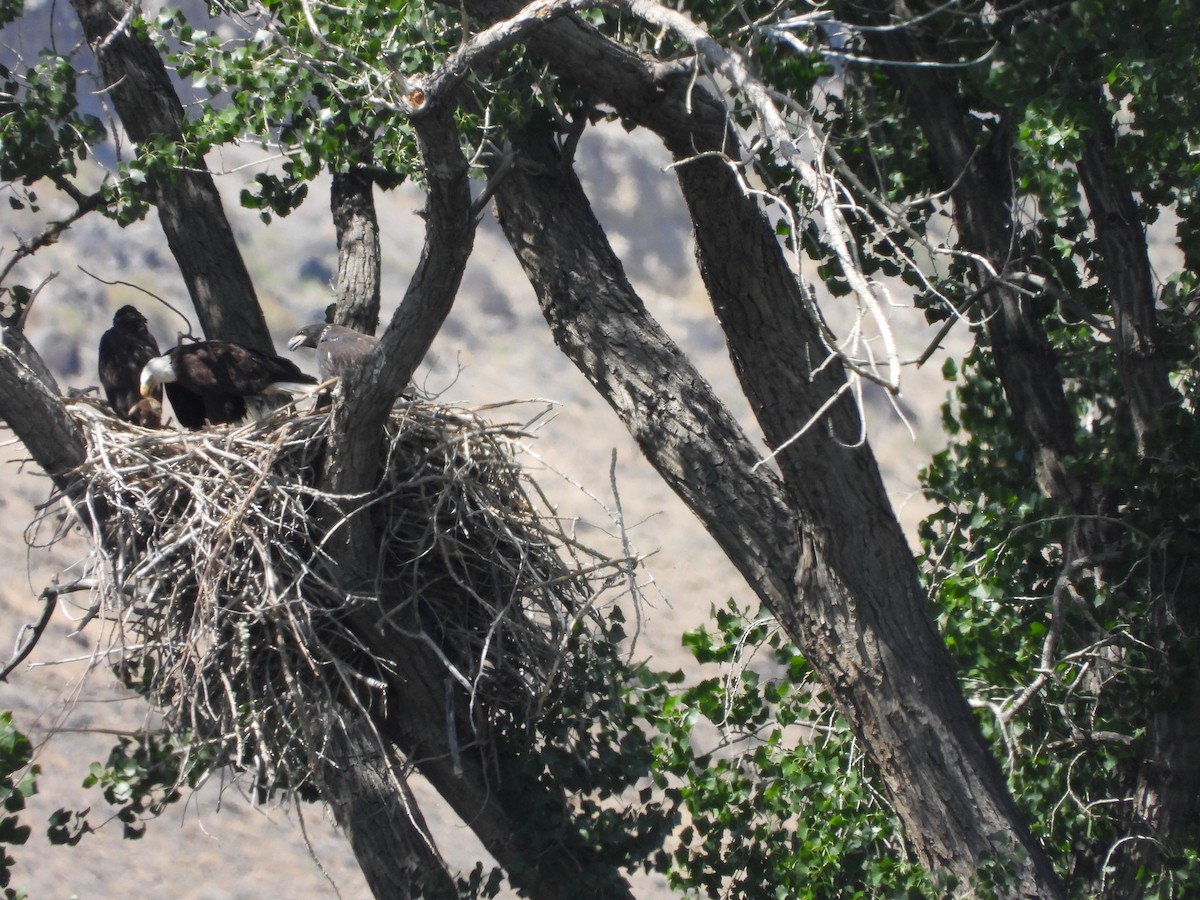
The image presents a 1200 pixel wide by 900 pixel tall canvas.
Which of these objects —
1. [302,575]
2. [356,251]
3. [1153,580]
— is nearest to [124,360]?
[356,251]

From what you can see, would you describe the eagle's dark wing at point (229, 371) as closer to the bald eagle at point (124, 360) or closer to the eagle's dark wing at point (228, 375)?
the eagle's dark wing at point (228, 375)

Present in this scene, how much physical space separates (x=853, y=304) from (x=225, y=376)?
6.88 ft

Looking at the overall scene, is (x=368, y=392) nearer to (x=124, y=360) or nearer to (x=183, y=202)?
(x=183, y=202)

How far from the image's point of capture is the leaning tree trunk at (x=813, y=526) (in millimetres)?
3074

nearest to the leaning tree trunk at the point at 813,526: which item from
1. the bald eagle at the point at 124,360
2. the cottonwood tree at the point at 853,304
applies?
the cottonwood tree at the point at 853,304

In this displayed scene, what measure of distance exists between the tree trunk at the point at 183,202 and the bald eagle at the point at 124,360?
36 centimetres

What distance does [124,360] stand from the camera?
4.98m

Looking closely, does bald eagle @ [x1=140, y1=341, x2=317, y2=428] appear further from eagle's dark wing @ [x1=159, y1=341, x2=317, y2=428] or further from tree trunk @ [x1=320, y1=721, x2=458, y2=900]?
tree trunk @ [x1=320, y1=721, x2=458, y2=900]

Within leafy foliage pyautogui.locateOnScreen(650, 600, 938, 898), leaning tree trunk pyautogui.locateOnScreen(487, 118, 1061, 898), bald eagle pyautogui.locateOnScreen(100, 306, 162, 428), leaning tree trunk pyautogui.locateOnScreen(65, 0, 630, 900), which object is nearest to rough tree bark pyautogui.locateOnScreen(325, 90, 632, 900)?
leaning tree trunk pyautogui.locateOnScreen(65, 0, 630, 900)

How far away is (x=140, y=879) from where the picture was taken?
275 inches

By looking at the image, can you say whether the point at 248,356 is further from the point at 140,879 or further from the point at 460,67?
the point at 140,879

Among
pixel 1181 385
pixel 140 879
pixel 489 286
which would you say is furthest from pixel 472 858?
pixel 1181 385

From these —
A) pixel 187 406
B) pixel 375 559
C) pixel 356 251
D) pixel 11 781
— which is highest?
pixel 356 251

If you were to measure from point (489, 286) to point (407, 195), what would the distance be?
1664mm
